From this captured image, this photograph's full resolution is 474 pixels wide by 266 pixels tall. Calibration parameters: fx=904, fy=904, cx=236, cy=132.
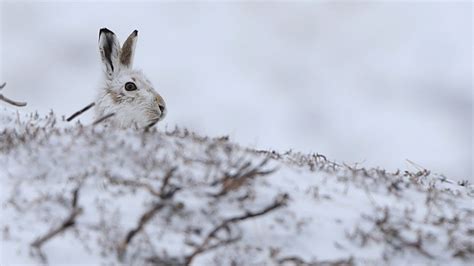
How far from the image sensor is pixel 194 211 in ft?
24.0

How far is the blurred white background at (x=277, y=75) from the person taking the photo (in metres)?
45.8

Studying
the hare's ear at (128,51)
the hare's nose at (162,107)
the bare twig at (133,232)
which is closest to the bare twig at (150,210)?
the bare twig at (133,232)

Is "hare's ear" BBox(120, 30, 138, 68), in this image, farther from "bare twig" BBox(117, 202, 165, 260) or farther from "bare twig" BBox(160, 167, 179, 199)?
"bare twig" BBox(117, 202, 165, 260)

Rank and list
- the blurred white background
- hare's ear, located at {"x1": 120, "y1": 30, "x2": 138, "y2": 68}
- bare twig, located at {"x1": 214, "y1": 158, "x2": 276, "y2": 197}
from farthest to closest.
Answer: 1. the blurred white background
2. hare's ear, located at {"x1": 120, "y1": 30, "x2": 138, "y2": 68}
3. bare twig, located at {"x1": 214, "y1": 158, "x2": 276, "y2": 197}

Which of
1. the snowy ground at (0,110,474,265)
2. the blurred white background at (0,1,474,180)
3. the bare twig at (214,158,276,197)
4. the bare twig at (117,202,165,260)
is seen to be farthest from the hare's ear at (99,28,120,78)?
the blurred white background at (0,1,474,180)

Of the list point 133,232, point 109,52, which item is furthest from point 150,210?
point 109,52

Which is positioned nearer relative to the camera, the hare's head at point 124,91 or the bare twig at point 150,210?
the bare twig at point 150,210

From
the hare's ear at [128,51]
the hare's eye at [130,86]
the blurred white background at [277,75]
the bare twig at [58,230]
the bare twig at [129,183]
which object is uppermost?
the blurred white background at [277,75]

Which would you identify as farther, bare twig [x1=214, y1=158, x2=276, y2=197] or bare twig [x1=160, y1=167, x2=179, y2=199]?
bare twig [x1=214, y1=158, x2=276, y2=197]

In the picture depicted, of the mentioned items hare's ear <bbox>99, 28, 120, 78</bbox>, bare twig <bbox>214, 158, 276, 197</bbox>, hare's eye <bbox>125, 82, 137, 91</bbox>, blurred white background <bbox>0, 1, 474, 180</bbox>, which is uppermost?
blurred white background <bbox>0, 1, 474, 180</bbox>

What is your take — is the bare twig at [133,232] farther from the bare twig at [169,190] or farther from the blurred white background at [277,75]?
the blurred white background at [277,75]

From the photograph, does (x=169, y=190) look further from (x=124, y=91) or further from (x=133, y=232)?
(x=124, y=91)

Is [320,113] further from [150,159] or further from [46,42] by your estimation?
[150,159]

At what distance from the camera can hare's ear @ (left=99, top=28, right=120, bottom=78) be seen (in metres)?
13.3
